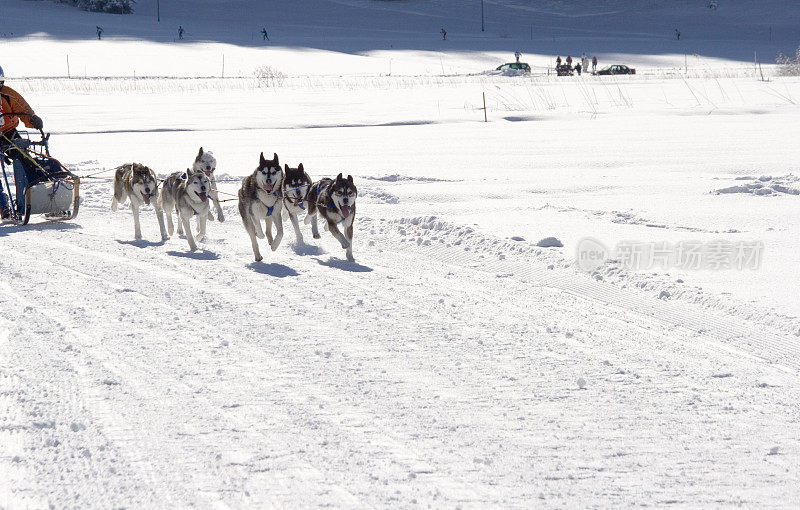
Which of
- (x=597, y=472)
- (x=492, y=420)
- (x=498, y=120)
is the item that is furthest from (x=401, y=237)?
(x=498, y=120)

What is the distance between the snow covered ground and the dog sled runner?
0.65 feet

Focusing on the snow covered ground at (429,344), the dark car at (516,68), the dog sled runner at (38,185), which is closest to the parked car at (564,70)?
the dark car at (516,68)

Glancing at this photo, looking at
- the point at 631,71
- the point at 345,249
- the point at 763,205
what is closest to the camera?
the point at 345,249

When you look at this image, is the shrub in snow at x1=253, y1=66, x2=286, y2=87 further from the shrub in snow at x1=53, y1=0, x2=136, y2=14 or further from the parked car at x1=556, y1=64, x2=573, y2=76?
the shrub in snow at x1=53, y1=0, x2=136, y2=14

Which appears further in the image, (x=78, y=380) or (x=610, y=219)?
(x=610, y=219)

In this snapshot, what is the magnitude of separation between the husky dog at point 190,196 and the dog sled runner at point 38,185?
4.83 feet

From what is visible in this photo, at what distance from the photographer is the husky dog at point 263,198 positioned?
7352 millimetres

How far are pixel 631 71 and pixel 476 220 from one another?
3085 cm

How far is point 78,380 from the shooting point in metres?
4.14

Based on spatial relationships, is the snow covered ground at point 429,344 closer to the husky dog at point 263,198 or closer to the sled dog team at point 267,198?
the sled dog team at point 267,198

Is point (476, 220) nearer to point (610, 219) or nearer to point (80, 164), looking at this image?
point (610, 219)

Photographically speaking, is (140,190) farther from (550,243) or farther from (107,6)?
(107,6)

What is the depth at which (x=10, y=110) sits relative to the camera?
883cm

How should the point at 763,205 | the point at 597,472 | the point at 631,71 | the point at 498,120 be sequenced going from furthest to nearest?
the point at 631,71, the point at 498,120, the point at 763,205, the point at 597,472
